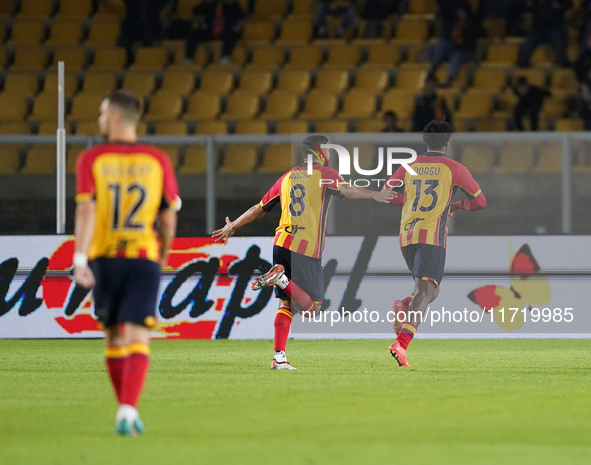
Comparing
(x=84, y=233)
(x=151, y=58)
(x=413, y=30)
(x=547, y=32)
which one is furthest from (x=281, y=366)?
(x=413, y=30)

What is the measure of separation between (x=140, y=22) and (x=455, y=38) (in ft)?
18.8

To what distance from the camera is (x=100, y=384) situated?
24.8 ft

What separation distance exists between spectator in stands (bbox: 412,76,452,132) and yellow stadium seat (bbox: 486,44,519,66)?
3438 millimetres

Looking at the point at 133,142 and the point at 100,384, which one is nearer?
the point at 133,142

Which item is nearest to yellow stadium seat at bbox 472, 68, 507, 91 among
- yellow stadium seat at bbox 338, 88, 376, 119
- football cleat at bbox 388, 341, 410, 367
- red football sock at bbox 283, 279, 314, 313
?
yellow stadium seat at bbox 338, 88, 376, 119

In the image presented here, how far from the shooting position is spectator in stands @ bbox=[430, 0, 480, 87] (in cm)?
1809

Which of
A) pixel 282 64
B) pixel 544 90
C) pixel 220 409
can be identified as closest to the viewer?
pixel 220 409

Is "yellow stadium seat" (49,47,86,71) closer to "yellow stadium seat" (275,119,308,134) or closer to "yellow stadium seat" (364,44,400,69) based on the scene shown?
"yellow stadium seat" (275,119,308,134)

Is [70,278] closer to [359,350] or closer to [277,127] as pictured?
[359,350]

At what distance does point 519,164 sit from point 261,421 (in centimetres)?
765

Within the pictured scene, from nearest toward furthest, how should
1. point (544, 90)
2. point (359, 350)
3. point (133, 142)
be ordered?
1. point (133, 142)
2. point (359, 350)
3. point (544, 90)

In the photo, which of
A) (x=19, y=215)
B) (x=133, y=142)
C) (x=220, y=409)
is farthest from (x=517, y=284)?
(x=133, y=142)

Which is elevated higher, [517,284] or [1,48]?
[1,48]

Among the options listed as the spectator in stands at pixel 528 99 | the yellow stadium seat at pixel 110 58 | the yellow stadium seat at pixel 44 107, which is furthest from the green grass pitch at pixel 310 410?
the yellow stadium seat at pixel 110 58
